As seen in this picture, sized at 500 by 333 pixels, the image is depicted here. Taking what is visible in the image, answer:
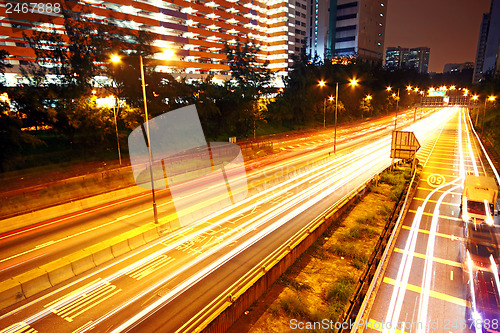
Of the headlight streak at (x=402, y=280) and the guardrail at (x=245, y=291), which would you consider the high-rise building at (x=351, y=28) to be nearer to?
the headlight streak at (x=402, y=280)

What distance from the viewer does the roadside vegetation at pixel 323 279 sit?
9688 mm

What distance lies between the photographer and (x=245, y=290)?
9477mm

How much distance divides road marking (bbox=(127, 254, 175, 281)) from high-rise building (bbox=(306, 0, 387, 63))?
128357 millimetres

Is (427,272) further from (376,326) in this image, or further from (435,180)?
(435,180)

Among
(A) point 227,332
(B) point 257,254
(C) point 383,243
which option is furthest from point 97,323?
(C) point 383,243

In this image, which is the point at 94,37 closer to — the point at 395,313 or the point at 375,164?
the point at 375,164

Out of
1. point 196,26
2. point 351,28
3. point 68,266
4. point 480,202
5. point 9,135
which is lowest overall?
point 68,266

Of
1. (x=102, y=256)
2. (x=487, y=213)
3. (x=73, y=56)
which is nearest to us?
(x=102, y=256)

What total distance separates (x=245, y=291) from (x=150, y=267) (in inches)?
A: 205

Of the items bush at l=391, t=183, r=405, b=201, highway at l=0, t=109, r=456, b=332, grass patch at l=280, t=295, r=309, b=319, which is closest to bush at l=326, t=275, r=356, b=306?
grass patch at l=280, t=295, r=309, b=319

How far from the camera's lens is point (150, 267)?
40.6 ft

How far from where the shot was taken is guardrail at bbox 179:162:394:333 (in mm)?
8422

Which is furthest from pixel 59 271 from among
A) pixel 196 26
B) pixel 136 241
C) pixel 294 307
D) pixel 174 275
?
pixel 196 26

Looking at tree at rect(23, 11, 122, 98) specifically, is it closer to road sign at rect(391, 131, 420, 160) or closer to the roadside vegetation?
the roadside vegetation
